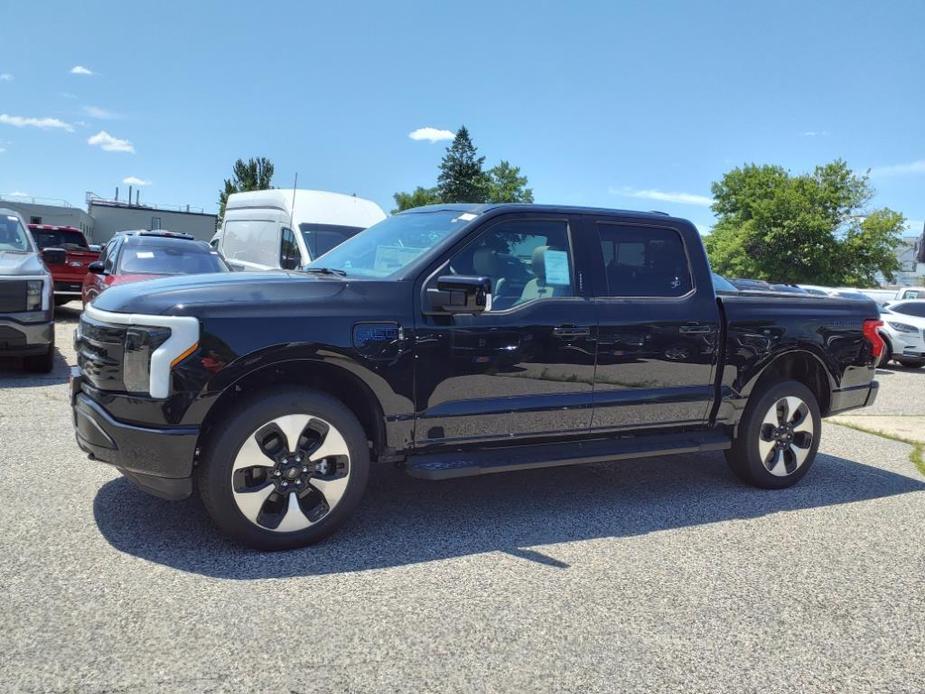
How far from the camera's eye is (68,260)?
1612 centimetres

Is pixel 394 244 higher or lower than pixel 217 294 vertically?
higher

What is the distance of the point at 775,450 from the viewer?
5434 mm

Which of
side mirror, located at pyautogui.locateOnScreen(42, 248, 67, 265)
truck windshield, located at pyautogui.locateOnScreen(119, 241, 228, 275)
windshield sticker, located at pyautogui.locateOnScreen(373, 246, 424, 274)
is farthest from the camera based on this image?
truck windshield, located at pyautogui.locateOnScreen(119, 241, 228, 275)

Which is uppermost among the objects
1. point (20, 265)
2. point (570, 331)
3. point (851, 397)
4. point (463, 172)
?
point (463, 172)

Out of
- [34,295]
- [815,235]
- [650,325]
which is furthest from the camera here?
[815,235]

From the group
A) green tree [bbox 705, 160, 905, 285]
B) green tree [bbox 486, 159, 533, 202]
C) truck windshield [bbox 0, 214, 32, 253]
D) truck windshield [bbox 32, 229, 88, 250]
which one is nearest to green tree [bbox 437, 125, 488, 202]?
green tree [bbox 486, 159, 533, 202]

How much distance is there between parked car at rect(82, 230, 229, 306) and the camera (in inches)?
404

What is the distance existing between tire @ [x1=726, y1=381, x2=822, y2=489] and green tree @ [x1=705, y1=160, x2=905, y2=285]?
54985 millimetres

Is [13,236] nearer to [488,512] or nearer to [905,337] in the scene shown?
[488,512]

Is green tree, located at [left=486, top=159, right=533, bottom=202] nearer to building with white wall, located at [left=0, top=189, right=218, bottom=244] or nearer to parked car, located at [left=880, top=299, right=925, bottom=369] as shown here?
building with white wall, located at [left=0, top=189, right=218, bottom=244]

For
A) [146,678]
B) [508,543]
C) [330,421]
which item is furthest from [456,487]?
[146,678]

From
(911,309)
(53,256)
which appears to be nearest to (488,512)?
(53,256)

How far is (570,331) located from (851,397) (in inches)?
106

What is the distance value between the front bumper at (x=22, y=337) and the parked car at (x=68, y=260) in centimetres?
755
